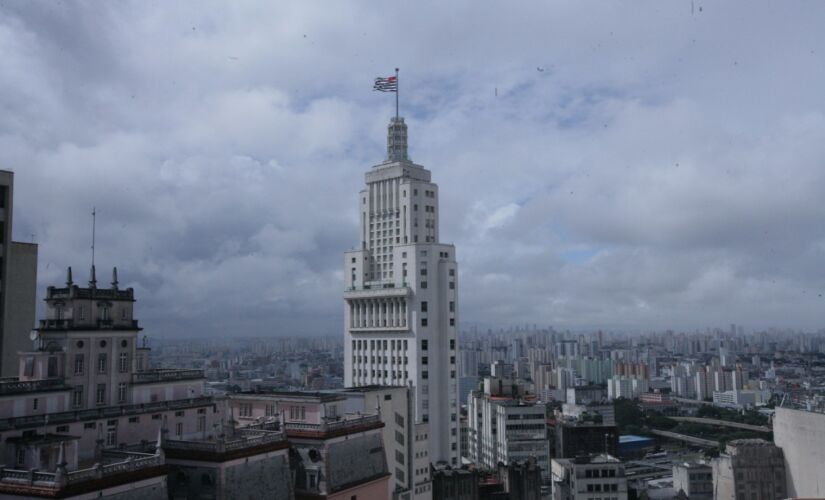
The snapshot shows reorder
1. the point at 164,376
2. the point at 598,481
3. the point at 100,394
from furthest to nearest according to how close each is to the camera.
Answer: the point at 598,481
the point at 164,376
the point at 100,394

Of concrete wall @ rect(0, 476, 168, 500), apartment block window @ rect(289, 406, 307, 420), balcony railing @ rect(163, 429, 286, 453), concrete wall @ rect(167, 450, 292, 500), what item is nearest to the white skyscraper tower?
apartment block window @ rect(289, 406, 307, 420)

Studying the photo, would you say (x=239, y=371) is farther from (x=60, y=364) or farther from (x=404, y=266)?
(x=60, y=364)

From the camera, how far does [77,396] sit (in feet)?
95.7

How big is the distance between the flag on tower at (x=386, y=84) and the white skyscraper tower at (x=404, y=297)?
4555mm

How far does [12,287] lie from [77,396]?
13.9 m

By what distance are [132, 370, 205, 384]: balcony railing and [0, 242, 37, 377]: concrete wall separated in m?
11.0

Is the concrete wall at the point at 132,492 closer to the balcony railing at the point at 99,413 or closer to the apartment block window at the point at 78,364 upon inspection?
the balcony railing at the point at 99,413

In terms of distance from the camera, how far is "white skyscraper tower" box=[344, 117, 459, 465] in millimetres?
66438

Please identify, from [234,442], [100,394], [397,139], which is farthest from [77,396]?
[397,139]

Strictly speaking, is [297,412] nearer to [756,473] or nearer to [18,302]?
[18,302]

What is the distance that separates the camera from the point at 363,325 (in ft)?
235

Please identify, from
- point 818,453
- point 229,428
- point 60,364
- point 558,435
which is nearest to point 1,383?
point 60,364

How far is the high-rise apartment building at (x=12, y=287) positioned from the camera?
38.4 meters

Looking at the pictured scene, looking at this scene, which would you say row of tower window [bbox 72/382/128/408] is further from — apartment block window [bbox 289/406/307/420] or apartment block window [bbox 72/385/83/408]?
apartment block window [bbox 289/406/307/420]
